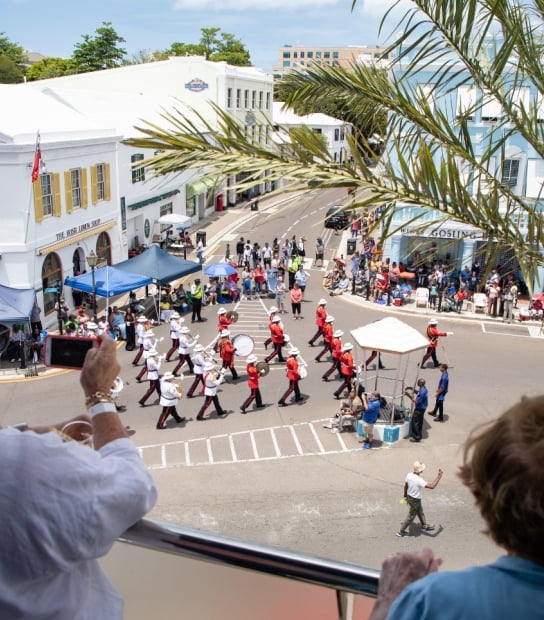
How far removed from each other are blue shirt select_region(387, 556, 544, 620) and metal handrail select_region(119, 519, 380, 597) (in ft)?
1.45

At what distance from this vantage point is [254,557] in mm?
2068

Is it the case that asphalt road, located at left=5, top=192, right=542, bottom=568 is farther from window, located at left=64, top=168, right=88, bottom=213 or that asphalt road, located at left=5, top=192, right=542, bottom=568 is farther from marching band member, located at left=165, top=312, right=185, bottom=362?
window, located at left=64, top=168, right=88, bottom=213

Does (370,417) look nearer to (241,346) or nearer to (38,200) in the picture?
(241,346)

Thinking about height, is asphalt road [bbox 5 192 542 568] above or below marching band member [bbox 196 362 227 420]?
below

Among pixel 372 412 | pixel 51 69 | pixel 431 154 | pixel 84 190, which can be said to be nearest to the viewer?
pixel 431 154

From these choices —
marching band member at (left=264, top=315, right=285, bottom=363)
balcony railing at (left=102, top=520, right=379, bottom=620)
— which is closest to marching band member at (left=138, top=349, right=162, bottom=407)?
marching band member at (left=264, top=315, right=285, bottom=363)

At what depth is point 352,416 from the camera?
14.3 meters

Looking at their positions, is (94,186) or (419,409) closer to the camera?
(419,409)

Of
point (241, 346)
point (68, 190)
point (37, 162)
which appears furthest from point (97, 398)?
point (68, 190)

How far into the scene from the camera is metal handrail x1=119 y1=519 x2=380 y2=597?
200 cm

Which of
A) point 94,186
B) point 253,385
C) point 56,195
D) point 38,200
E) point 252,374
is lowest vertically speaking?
point 253,385

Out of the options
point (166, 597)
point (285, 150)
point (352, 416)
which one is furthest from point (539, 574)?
point (352, 416)

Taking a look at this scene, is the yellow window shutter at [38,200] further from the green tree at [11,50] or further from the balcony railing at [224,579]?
the green tree at [11,50]

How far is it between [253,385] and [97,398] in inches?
505
